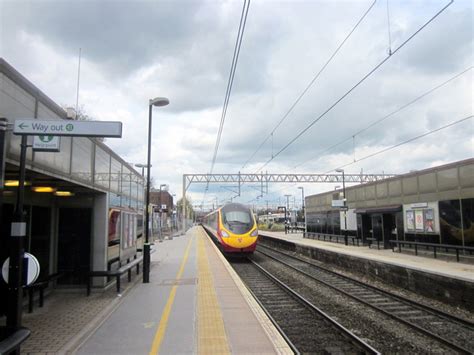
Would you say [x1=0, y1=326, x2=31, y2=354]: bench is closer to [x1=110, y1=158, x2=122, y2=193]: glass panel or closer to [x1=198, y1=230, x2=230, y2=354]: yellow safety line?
[x1=198, y1=230, x2=230, y2=354]: yellow safety line

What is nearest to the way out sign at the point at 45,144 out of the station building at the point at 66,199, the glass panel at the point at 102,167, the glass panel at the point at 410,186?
the station building at the point at 66,199

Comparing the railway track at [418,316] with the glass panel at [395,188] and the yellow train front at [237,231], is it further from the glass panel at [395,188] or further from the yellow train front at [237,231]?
the glass panel at [395,188]

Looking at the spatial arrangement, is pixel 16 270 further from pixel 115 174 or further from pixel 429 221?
pixel 429 221

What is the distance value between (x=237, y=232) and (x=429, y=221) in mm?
9474

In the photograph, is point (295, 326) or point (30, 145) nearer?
point (30, 145)

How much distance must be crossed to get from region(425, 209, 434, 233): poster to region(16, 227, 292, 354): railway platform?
40.0ft

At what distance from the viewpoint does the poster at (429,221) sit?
62.8ft

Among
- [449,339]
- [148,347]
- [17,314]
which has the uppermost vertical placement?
[17,314]

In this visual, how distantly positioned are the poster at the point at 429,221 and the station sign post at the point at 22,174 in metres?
17.7

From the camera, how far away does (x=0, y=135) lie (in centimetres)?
486

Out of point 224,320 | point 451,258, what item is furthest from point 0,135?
point 451,258

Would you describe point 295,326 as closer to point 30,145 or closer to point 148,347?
point 148,347

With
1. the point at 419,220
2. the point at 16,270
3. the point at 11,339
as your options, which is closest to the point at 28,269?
the point at 16,270

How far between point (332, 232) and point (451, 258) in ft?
51.9
